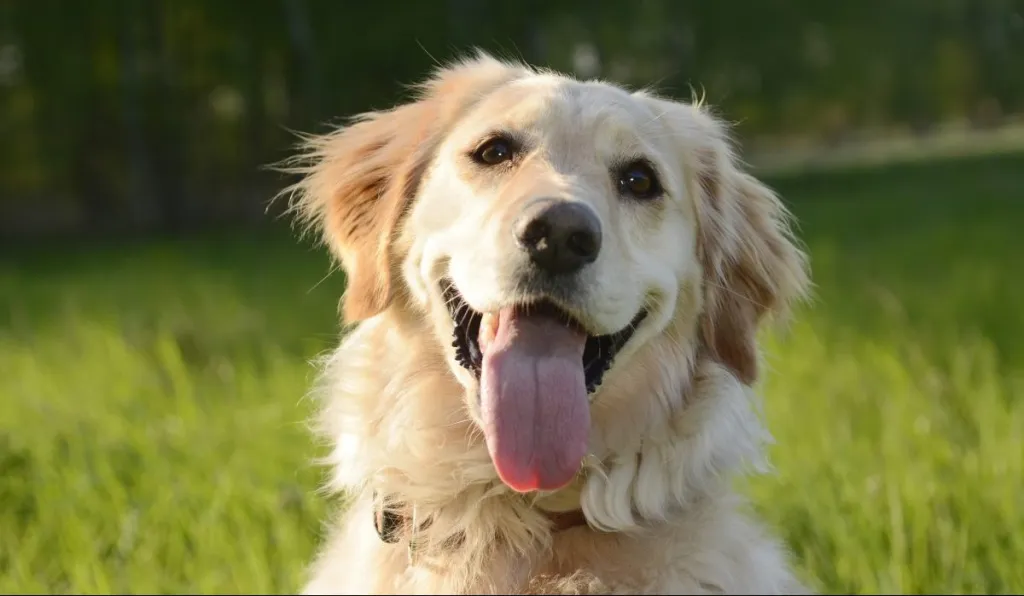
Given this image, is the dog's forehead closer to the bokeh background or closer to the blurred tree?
the bokeh background

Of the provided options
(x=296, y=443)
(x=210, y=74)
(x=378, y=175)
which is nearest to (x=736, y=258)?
(x=378, y=175)

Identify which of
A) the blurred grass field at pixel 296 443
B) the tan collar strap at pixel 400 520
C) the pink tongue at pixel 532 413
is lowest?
the blurred grass field at pixel 296 443

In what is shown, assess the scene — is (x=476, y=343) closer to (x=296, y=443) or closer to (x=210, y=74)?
(x=296, y=443)

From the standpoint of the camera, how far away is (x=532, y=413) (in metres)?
2.27

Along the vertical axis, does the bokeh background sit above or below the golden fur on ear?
below

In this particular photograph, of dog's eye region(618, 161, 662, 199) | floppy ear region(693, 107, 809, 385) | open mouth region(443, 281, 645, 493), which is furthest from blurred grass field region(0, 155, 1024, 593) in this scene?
open mouth region(443, 281, 645, 493)

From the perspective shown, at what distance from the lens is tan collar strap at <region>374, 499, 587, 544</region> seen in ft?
8.10

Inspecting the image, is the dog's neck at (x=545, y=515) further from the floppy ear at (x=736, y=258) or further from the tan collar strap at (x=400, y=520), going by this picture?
the floppy ear at (x=736, y=258)

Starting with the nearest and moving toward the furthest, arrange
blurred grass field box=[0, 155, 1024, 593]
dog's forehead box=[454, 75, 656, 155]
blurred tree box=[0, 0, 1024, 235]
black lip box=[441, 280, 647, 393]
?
1. black lip box=[441, 280, 647, 393]
2. dog's forehead box=[454, 75, 656, 155]
3. blurred grass field box=[0, 155, 1024, 593]
4. blurred tree box=[0, 0, 1024, 235]

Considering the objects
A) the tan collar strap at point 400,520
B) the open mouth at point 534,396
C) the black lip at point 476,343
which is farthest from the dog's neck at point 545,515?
the black lip at point 476,343

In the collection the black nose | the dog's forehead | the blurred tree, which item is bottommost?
the blurred tree

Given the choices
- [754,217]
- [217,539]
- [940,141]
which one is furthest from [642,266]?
[940,141]

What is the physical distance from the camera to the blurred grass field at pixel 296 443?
3.16 meters

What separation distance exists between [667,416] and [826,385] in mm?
2425
